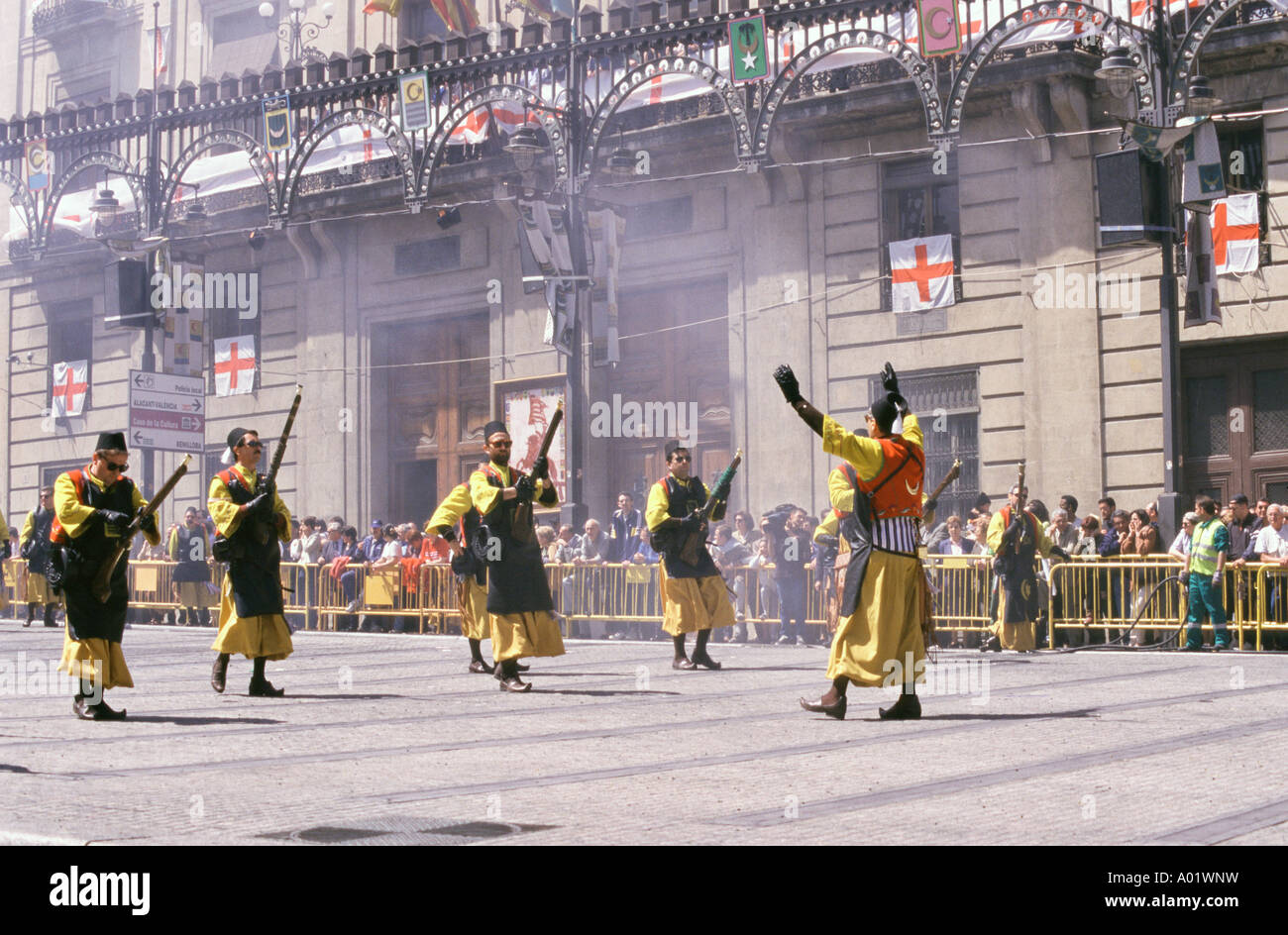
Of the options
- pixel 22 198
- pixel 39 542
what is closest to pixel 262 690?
pixel 39 542

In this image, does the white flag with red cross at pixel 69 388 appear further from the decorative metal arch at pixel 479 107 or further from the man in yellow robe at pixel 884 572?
the man in yellow robe at pixel 884 572

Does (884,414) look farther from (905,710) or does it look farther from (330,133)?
(330,133)

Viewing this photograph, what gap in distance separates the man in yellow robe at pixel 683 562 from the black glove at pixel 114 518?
16.7ft

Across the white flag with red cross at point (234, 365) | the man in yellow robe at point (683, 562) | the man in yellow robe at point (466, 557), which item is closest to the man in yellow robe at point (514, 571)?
the man in yellow robe at point (466, 557)

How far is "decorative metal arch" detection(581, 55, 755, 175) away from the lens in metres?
23.8

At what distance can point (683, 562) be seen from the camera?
14977mm

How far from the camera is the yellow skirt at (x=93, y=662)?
11.2m

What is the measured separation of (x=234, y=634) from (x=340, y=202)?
18643mm

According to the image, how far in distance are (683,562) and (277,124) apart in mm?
16220

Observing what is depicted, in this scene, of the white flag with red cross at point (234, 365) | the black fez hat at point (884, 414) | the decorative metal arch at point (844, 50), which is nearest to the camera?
the black fez hat at point (884, 414)

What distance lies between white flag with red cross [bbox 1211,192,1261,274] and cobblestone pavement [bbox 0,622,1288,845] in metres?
8.56

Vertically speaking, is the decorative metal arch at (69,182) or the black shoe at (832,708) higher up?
the decorative metal arch at (69,182)

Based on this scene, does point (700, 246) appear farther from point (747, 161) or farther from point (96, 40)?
point (96, 40)
